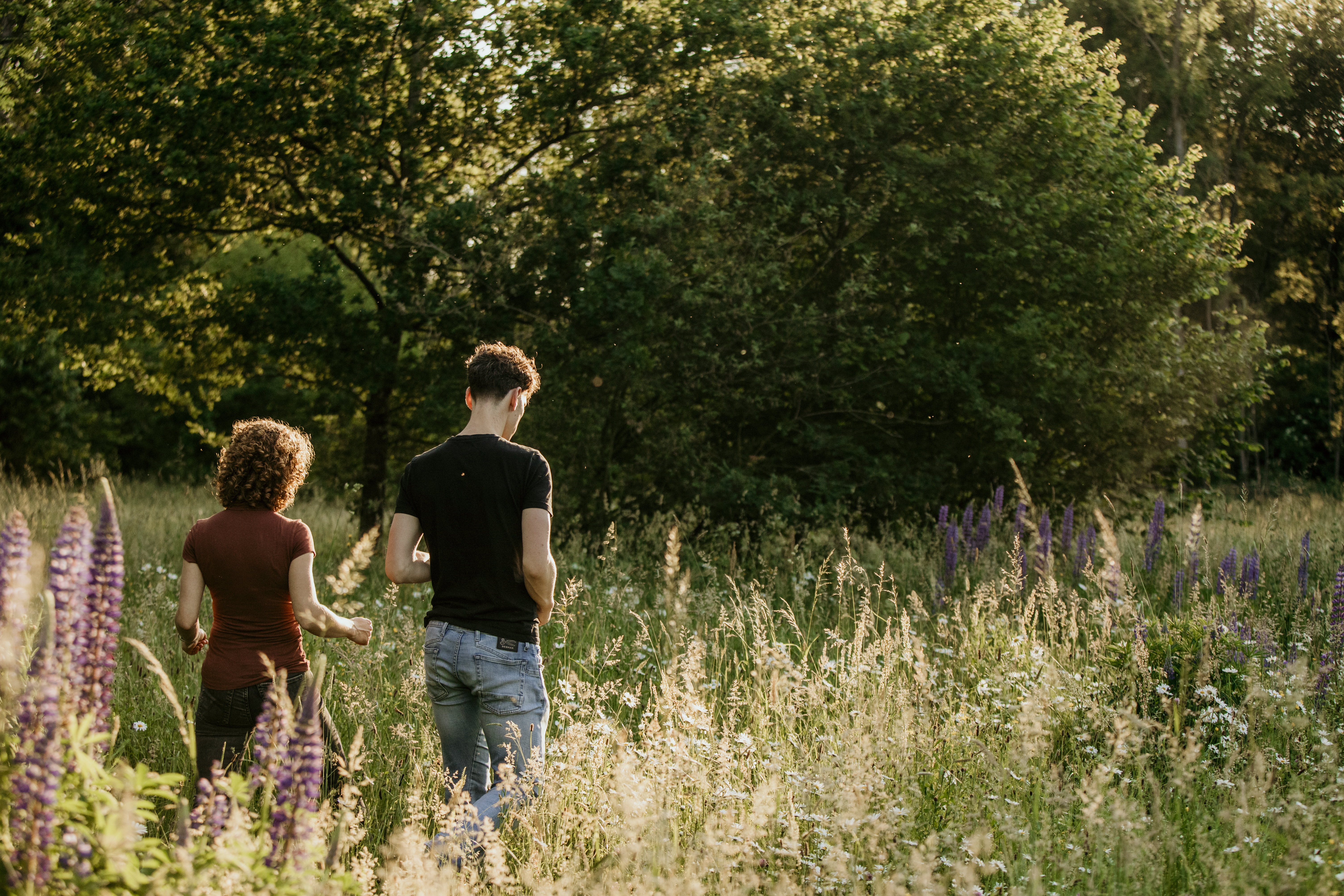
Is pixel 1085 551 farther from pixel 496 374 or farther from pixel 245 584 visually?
pixel 245 584

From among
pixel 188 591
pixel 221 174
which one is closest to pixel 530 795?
pixel 188 591

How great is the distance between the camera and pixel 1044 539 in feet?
24.7

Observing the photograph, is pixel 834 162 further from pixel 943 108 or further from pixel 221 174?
pixel 221 174

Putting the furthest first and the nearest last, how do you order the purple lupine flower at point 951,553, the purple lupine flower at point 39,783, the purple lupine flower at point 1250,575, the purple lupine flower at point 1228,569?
the purple lupine flower at point 951,553, the purple lupine flower at point 1250,575, the purple lupine flower at point 1228,569, the purple lupine flower at point 39,783

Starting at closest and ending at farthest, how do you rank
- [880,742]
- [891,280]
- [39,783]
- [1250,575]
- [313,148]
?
[39,783] → [880,742] → [1250,575] → [313,148] → [891,280]

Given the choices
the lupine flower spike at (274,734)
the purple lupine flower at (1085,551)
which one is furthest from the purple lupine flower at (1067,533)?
the lupine flower spike at (274,734)

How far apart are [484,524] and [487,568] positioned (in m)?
0.16

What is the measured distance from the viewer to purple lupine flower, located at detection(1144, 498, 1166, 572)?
24.9 ft

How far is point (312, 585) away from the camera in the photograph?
3.34m

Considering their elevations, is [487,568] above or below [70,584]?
below

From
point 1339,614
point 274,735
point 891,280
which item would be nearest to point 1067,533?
point 1339,614

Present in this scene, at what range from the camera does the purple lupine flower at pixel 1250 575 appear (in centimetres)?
633

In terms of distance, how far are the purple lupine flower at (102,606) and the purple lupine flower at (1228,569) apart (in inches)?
238

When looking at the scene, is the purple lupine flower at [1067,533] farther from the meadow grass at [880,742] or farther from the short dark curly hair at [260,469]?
the short dark curly hair at [260,469]
